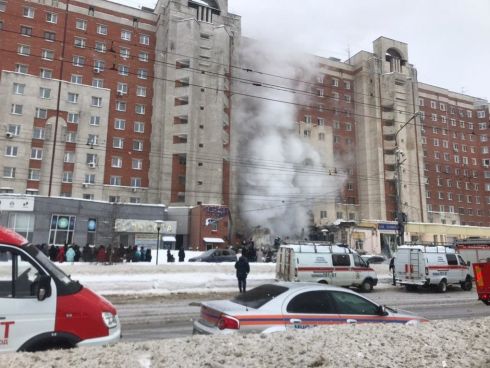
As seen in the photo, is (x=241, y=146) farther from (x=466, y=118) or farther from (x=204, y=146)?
(x=466, y=118)

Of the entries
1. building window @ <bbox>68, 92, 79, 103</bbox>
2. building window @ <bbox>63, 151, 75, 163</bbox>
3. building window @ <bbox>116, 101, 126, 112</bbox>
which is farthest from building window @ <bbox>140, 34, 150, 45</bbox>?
building window @ <bbox>63, 151, 75, 163</bbox>

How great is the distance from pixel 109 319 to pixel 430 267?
782 inches

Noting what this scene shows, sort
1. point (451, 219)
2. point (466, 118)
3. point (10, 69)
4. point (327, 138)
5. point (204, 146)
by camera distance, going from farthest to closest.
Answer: point (466, 118) → point (451, 219) → point (327, 138) → point (204, 146) → point (10, 69)

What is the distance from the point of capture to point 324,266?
64.8 ft

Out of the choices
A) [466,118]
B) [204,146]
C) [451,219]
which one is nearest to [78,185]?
[204,146]

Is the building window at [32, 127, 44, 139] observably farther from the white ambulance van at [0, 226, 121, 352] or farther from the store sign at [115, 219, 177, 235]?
the white ambulance van at [0, 226, 121, 352]

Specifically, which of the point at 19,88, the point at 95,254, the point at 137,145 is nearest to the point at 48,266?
the point at 95,254

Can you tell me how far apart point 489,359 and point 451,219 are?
80.7 meters

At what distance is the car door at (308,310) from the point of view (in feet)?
21.9

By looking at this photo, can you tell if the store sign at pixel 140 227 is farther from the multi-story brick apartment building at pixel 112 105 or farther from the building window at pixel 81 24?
the building window at pixel 81 24

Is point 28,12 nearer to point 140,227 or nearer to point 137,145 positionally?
point 137,145

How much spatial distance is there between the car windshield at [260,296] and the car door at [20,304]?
10.0ft

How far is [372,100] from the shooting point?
7362 centimetres

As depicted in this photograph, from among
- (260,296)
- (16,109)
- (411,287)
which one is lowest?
(411,287)
